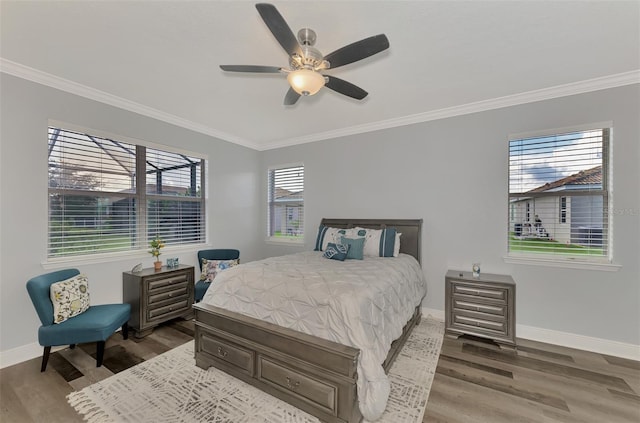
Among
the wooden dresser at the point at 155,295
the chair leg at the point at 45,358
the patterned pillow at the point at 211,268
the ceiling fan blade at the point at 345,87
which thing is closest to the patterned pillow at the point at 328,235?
the patterned pillow at the point at 211,268

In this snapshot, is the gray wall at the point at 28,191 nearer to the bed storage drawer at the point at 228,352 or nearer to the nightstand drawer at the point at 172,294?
the nightstand drawer at the point at 172,294

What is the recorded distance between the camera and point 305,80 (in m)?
1.85

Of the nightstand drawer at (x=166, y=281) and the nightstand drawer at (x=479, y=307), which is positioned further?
the nightstand drawer at (x=166, y=281)

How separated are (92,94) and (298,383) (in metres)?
3.70

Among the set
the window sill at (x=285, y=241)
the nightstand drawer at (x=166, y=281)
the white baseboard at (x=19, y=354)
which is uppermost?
the window sill at (x=285, y=241)

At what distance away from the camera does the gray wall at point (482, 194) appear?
8.91ft

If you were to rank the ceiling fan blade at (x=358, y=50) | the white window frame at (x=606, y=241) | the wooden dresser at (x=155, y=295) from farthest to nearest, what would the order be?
the wooden dresser at (x=155, y=295) → the white window frame at (x=606, y=241) → the ceiling fan blade at (x=358, y=50)

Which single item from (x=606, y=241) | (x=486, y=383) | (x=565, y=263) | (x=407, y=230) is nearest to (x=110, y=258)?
(x=407, y=230)

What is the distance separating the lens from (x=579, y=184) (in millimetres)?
2930

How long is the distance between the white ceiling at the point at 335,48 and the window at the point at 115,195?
602mm

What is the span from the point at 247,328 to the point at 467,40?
9.61ft

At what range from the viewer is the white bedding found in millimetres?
1780

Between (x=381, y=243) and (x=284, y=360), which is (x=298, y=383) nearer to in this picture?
(x=284, y=360)

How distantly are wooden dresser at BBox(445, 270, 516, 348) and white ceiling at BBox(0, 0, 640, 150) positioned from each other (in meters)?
2.14
